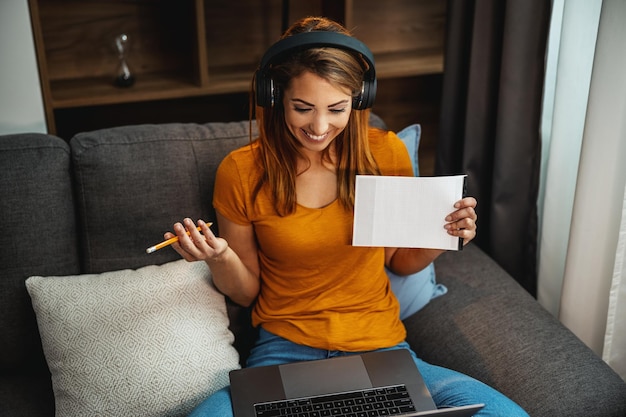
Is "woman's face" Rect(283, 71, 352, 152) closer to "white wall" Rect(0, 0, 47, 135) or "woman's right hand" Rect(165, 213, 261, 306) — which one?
"woman's right hand" Rect(165, 213, 261, 306)

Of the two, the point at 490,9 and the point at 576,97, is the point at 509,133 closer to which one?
the point at 576,97

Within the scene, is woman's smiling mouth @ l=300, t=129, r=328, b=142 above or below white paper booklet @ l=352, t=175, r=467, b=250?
above

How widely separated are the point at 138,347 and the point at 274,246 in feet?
1.13

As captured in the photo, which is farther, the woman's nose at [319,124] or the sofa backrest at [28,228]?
the sofa backrest at [28,228]

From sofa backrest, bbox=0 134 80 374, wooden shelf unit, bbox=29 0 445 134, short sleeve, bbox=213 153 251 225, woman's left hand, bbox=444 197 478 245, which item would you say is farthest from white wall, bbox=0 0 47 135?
woman's left hand, bbox=444 197 478 245

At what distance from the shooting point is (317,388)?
130 cm

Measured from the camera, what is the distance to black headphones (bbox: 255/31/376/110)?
117cm

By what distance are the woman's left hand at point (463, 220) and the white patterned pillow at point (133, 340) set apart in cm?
54

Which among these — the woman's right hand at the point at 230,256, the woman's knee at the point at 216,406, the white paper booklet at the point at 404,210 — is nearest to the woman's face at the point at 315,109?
the white paper booklet at the point at 404,210

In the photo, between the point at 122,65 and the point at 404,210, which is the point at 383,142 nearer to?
the point at 404,210

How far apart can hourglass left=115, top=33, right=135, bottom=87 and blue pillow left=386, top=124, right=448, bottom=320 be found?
0.90 metres

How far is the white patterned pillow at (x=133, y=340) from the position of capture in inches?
52.0

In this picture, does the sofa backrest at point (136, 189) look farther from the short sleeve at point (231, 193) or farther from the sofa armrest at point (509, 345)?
the sofa armrest at point (509, 345)

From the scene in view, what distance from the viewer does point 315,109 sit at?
1.26m
